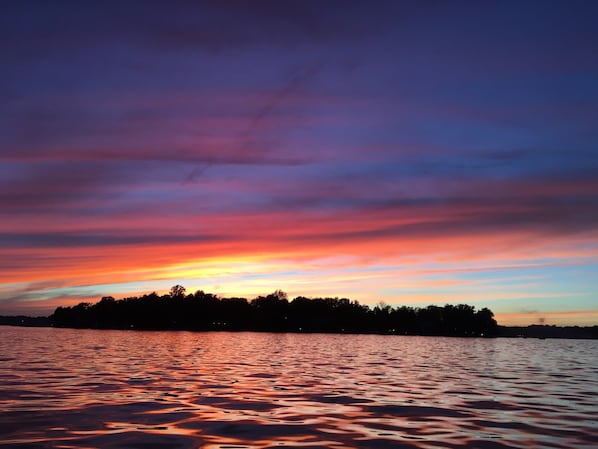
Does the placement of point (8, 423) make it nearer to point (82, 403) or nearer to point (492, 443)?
point (82, 403)

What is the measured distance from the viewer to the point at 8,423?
1992 centimetres

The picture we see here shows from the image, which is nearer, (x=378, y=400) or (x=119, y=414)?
(x=119, y=414)

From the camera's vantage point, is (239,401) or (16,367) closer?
(239,401)

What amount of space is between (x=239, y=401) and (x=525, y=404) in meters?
13.9

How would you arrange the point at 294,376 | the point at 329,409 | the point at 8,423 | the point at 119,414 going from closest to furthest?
1. the point at 8,423
2. the point at 119,414
3. the point at 329,409
4. the point at 294,376

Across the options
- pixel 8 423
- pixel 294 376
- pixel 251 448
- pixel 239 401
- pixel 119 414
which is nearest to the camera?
pixel 251 448

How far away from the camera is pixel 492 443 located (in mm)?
18594

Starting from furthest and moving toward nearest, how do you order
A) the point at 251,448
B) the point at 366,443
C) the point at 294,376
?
the point at 294,376, the point at 366,443, the point at 251,448

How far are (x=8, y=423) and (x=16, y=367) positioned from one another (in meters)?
24.9

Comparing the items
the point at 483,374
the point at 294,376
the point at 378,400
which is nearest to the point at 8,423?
the point at 378,400

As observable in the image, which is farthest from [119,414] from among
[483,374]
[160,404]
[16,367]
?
[483,374]

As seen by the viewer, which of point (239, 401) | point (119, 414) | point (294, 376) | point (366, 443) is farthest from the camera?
point (294, 376)

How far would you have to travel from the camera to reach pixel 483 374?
46.5 meters

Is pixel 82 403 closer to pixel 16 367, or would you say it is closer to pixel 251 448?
pixel 251 448
